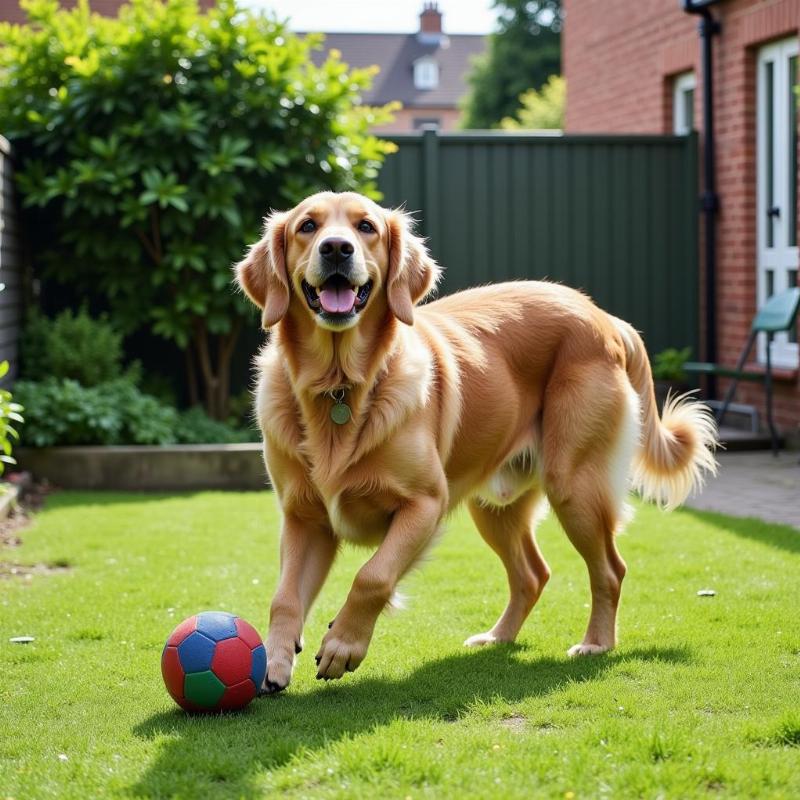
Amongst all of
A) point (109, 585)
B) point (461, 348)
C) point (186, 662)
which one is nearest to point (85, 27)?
point (109, 585)

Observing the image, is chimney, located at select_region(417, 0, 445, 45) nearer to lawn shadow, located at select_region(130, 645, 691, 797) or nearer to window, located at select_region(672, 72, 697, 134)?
window, located at select_region(672, 72, 697, 134)

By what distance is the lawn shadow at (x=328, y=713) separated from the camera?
11.2ft

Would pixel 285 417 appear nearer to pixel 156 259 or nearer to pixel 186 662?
pixel 186 662

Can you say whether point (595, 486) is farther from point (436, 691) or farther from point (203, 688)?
point (203, 688)

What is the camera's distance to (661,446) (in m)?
5.35

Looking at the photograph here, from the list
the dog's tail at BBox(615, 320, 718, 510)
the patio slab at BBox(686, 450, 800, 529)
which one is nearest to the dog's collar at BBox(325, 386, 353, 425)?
the dog's tail at BBox(615, 320, 718, 510)

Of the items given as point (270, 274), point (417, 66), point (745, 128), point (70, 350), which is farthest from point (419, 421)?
point (417, 66)

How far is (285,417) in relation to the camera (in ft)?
14.8

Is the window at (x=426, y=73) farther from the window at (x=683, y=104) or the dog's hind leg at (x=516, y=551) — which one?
the dog's hind leg at (x=516, y=551)

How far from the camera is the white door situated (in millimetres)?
10844

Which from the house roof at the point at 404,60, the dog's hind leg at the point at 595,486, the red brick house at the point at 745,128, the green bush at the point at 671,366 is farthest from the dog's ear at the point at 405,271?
the house roof at the point at 404,60

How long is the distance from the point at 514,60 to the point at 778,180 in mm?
34133

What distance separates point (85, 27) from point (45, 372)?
2.76 meters

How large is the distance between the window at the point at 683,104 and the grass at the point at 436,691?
23.4 ft
